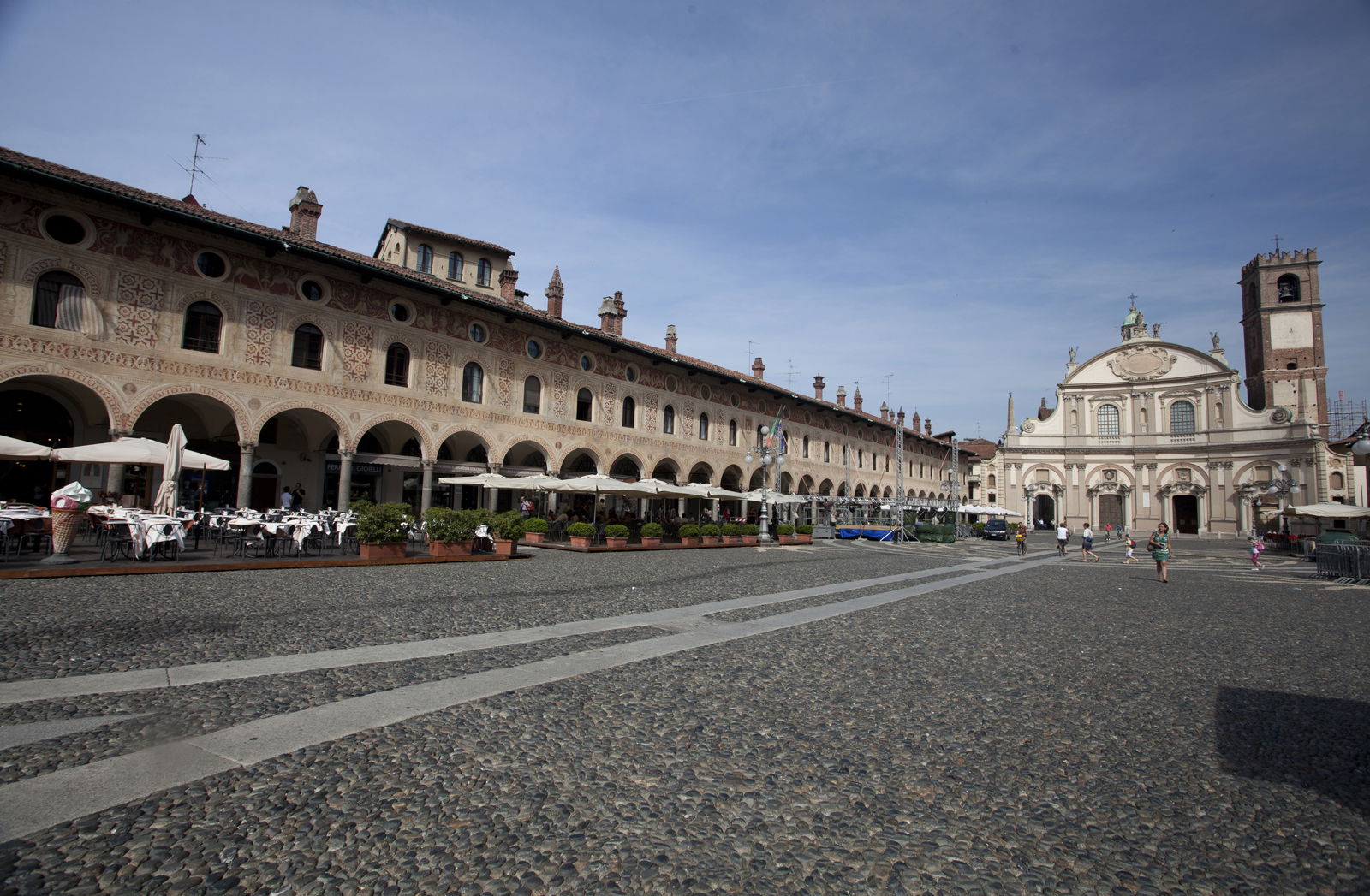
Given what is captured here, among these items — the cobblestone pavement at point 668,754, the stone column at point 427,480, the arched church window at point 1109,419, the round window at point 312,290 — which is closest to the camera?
the cobblestone pavement at point 668,754

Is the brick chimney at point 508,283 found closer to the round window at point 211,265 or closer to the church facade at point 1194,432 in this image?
the round window at point 211,265

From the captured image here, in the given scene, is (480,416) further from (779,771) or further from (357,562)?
(779,771)

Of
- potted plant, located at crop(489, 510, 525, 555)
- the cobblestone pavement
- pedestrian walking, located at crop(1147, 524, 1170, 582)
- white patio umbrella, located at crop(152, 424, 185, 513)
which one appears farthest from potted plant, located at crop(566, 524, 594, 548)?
pedestrian walking, located at crop(1147, 524, 1170, 582)

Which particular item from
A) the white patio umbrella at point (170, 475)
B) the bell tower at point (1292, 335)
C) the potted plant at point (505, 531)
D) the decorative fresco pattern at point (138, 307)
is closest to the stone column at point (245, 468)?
the decorative fresco pattern at point (138, 307)

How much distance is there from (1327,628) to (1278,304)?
214 ft

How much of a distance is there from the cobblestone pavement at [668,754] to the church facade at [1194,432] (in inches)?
2288

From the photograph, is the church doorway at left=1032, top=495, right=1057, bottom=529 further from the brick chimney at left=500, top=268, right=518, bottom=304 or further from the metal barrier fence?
the brick chimney at left=500, top=268, right=518, bottom=304

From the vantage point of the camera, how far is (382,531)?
1455cm

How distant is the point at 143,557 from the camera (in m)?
12.6

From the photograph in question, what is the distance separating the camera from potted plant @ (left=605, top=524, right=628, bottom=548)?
850 inches

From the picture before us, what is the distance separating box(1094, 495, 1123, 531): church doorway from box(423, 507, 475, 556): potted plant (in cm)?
6212

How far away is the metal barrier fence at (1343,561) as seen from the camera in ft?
55.6

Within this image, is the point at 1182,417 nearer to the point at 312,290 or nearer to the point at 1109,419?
the point at 1109,419

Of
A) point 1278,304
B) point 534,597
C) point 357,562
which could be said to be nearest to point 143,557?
point 357,562
